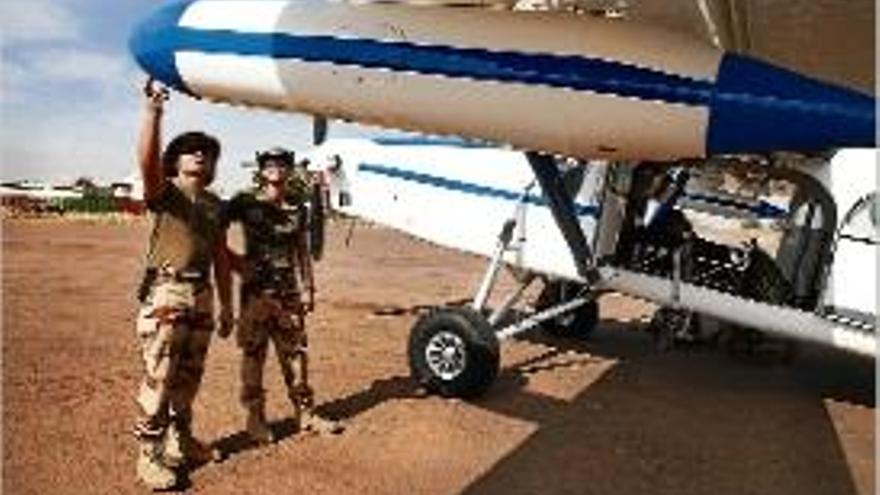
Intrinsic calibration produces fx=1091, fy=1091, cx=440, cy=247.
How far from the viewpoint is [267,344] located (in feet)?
24.5

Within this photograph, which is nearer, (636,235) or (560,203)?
(560,203)

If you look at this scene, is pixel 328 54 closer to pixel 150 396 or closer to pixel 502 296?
pixel 150 396

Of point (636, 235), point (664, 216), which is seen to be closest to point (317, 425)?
point (636, 235)

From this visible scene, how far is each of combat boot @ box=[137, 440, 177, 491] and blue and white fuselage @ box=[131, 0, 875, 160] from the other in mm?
2785

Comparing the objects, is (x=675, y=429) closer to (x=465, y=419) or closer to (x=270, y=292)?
(x=465, y=419)

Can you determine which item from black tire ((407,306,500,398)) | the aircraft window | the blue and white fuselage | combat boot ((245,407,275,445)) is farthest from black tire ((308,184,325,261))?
the aircraft window

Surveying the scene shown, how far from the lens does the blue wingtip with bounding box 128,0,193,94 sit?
802 centimetres

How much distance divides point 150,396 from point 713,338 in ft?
28.8

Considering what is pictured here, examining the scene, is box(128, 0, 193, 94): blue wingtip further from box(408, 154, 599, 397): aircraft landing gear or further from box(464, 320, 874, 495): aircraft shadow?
box(464, 320, 874, 495): aircraft shadow

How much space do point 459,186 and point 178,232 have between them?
5727mm

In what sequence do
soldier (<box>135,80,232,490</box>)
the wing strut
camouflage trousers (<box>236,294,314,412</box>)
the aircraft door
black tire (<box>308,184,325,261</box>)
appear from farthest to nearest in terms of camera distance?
black tire (<box>308,184,325,261</box>) < the aircraft door < the wing strut < camouflage trousers (<box>236,294,314,412</box>) < soldier (<box>135,80,232,490</box>)

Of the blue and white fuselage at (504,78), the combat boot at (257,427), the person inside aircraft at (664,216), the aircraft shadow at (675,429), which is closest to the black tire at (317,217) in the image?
the aircraft shadow at (675,429)

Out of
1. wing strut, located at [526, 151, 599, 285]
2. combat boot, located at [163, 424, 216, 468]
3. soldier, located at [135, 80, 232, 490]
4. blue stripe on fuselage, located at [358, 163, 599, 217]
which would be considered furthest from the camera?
blue stripe on fuselage, located at [358, 163, 599, 217]

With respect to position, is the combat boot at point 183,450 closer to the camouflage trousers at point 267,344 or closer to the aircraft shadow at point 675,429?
the camouflage trousers at point 267,344
